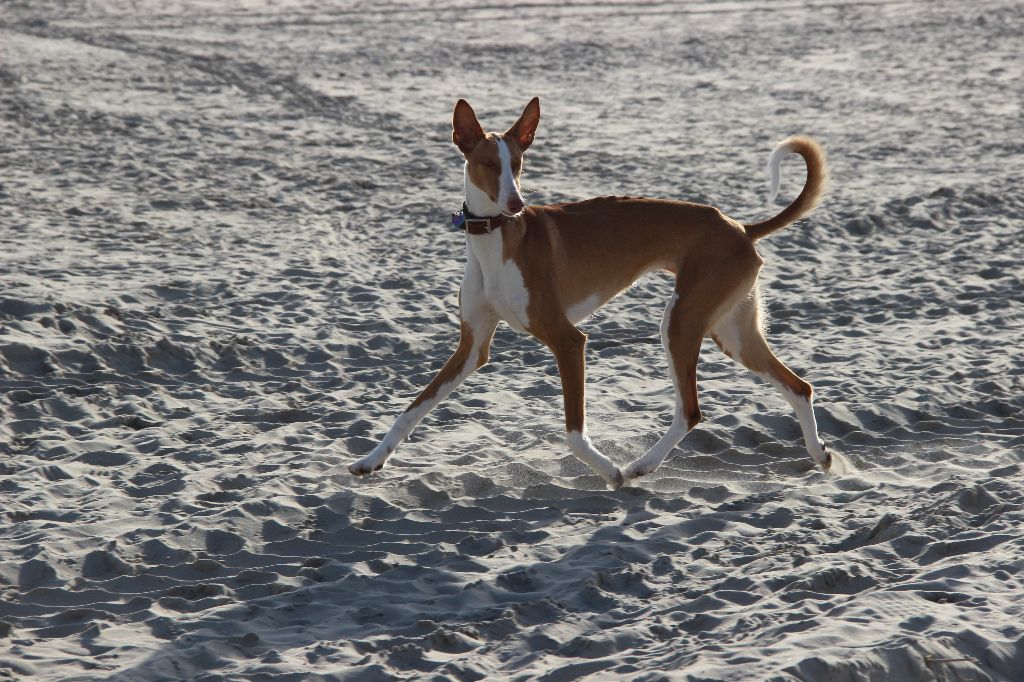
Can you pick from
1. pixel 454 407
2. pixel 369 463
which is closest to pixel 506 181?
pixel 369 463

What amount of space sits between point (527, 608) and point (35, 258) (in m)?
6.05

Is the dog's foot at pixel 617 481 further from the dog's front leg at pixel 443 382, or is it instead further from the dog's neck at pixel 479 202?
the dog's neck at pixel 479 202

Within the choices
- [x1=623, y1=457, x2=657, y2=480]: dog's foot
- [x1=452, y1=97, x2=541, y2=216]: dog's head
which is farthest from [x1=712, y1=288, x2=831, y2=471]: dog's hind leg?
[x1=452, y1=97, x2=541, y2=216]: dog's head

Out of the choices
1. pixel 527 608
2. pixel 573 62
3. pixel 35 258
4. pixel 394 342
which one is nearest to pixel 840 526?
pixel 527 608

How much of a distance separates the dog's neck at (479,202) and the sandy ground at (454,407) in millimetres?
1365

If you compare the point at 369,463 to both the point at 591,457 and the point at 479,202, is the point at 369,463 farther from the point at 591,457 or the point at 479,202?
the point at 479,202

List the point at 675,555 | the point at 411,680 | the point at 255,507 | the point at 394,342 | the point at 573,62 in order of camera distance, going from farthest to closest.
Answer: the point at 573,62, the point at 394,342, the point at 255,507, the point at 675,555, the point at 411,680

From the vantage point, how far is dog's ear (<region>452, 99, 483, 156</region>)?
19.3 ft

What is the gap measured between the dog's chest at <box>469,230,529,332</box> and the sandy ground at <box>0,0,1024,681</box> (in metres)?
0.92

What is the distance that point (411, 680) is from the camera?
15.0 ft

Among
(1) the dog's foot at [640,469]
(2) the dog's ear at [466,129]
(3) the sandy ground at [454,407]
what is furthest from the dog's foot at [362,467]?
(2) the dog's ear at [466,129]

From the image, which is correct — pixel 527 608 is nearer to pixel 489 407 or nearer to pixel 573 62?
pixel 489 407

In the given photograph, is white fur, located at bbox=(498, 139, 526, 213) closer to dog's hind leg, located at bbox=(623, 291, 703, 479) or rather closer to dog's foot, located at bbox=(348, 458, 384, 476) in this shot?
dog's hind leg, located at bbox=(623, 291, 703, 479)

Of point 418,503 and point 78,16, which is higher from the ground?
point 78,16
